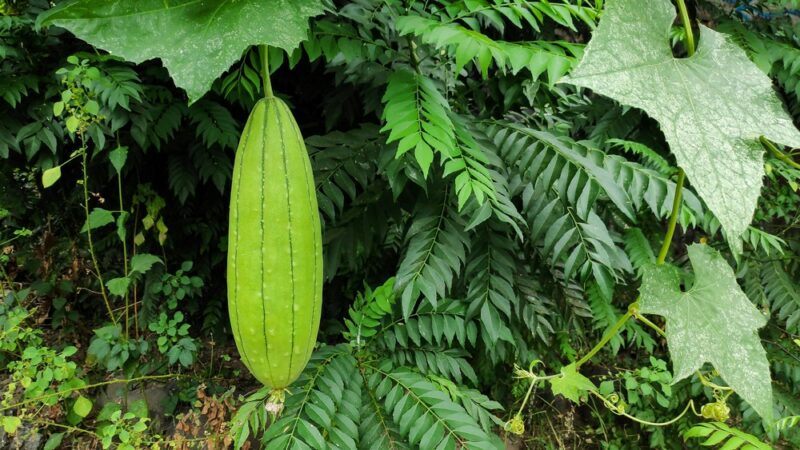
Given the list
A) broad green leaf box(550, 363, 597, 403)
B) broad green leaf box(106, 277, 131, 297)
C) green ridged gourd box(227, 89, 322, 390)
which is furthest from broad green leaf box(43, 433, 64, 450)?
broad green leaf box(550, 363, 597, 403)

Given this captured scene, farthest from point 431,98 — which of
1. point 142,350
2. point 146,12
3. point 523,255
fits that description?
point 142,350

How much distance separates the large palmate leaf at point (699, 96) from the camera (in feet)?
1.42

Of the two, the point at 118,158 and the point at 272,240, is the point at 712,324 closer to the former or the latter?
the point at 272,240

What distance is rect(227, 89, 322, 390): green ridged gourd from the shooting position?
2.19 ft

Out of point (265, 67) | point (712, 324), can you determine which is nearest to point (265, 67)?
point (265, 67)

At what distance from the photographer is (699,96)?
0.49 metres

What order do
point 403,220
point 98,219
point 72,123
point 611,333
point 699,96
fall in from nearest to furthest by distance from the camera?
point 699,96 < point 611,333 < point 72,123 < point 98,219 < point 403,220

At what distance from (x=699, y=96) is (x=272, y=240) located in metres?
0.51

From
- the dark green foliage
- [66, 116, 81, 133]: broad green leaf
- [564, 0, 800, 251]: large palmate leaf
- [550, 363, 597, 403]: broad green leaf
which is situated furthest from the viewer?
[66, 116, 81, 133]: broad green leaf

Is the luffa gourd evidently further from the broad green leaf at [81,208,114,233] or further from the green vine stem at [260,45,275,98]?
the broad green leaf at [81,208,114,233]

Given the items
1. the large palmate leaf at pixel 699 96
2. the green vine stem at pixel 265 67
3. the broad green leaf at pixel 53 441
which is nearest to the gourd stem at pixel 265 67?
the green vine stem at pixel 265 67

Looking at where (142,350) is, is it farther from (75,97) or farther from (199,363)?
(75,97)

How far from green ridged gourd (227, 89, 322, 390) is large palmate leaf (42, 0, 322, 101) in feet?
0.47

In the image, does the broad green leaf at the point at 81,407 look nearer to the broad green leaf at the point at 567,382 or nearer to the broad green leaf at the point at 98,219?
the broad green leaf at the point at 98,219
